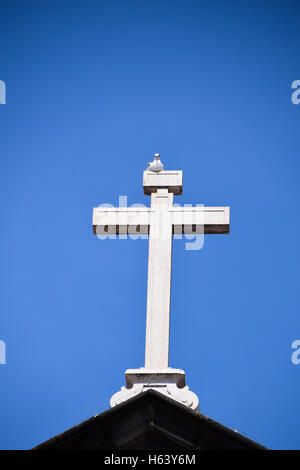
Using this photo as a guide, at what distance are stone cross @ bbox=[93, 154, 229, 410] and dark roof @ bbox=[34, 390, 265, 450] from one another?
2694 mm

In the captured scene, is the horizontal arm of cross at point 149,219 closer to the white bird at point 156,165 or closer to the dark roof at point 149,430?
the white bird at point 156,165

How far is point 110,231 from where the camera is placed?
1139cm

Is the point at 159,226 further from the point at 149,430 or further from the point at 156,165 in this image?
the point at 149,430

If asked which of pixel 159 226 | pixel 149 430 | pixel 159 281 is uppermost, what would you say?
pixel 159 226

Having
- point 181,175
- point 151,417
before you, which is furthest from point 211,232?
point 151,417

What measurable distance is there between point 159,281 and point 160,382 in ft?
5.52

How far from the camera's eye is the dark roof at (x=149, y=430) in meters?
6.27

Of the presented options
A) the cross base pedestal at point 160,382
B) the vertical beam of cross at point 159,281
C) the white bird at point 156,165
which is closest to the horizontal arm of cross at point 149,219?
the vertical beam of cross at point 159,281

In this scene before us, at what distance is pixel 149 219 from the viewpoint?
11.1m

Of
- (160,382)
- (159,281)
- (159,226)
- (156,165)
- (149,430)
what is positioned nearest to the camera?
(149,430)

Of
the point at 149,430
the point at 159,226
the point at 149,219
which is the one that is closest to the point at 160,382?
the point at 149,430

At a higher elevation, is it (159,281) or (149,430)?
(159,281)
